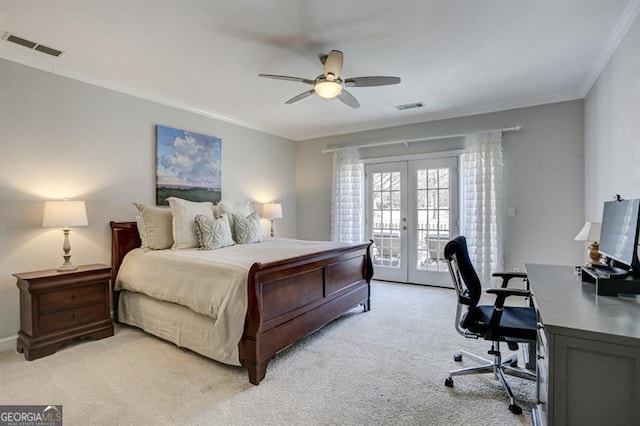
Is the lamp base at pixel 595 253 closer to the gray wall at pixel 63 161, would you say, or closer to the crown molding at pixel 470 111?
the crown molding at pixel 470 111

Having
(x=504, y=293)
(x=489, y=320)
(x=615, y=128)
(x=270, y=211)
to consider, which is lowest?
(x=489, y=320)

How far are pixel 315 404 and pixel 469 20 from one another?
296cm

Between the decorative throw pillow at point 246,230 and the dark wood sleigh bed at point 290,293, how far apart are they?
1121mm

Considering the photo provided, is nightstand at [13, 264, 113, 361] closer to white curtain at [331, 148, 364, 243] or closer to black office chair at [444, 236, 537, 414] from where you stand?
black office chair at [444, 236, 537, 414]

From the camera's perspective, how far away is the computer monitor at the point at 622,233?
172 centimetres

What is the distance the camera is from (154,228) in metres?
3.54

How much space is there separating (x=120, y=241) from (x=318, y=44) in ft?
9.69

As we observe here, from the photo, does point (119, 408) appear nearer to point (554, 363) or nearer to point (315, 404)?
point (315, 404)

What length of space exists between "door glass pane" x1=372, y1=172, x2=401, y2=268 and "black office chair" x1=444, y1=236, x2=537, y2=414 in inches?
119

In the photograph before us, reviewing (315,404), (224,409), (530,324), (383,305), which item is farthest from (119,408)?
(383,305)

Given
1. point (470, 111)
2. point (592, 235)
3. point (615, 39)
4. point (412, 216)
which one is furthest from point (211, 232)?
point (615, 39)

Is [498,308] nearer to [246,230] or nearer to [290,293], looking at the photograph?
[290,293]

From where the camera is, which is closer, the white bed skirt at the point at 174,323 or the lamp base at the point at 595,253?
the lamp base at the point at 595,253

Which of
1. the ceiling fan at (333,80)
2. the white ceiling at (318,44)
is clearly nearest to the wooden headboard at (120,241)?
the white ceiling at (318,44)
